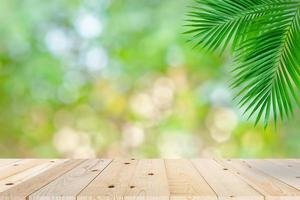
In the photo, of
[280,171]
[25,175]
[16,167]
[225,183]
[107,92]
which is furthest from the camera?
[107,92]

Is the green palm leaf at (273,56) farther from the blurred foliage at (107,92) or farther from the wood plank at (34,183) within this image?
the blurred foliage at (107,92)

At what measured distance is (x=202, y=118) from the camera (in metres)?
3.68

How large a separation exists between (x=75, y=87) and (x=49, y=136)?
449 mm

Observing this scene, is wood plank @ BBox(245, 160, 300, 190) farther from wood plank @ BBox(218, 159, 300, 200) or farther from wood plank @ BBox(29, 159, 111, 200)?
wood plank @ BBox(29, 159, 111, 200)

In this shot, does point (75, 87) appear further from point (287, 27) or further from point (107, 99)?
point (287, 27)

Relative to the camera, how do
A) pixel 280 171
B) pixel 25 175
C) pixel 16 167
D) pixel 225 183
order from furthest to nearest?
pixel 16 167
pixel 280 171
pixel 25 175
pixel 225 183

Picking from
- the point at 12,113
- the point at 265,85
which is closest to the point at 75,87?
the point at 12,113

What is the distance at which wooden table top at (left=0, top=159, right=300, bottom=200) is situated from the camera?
4.01 ft

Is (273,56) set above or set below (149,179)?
above

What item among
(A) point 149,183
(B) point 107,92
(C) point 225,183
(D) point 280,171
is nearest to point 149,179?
(A) point 149,183

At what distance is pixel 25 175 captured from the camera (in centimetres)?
164

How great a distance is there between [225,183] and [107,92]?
7.62ft

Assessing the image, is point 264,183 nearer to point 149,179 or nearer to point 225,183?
point 225,183

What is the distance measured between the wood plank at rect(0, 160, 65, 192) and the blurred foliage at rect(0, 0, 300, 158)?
1599 mm
